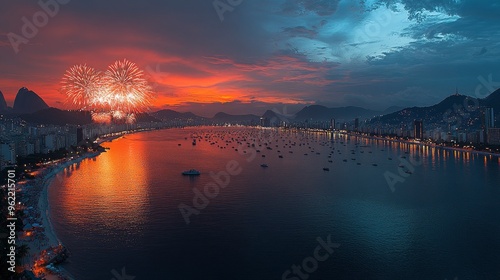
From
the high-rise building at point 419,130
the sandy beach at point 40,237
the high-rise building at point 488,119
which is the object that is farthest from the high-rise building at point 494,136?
the sandy beach at point 40,237

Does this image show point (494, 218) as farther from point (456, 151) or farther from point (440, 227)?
point (456, 151)

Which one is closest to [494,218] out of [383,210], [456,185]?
[383,210]

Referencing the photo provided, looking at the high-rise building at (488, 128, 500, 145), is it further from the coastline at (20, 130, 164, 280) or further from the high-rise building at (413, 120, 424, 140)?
the coastline at (20, 130, 164, 280)

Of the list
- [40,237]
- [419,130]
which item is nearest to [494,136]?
[419,130]

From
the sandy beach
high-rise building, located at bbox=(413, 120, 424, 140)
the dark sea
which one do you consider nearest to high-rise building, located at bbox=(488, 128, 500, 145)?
high-rise building, located at bbox=(413, 120, 424, 140)

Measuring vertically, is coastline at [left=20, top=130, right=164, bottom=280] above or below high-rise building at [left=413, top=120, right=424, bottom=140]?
below

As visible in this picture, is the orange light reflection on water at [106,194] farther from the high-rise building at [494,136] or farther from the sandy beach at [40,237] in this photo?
the high-rise building at [494,136]

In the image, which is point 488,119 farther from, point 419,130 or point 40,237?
point 40,237

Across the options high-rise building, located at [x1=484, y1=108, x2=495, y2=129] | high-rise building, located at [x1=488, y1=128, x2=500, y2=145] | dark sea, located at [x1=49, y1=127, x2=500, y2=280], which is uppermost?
high-rise building, located at [x1=484, y1=108, x2=495, y2=129]
